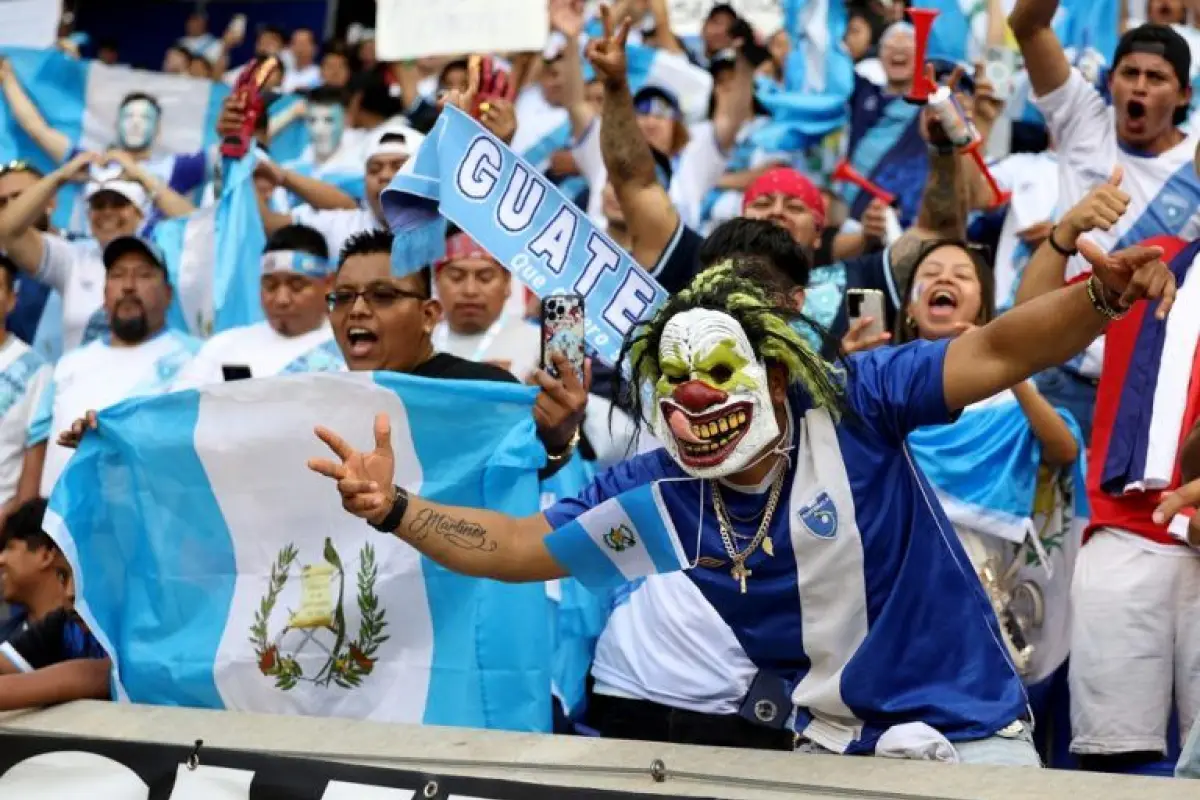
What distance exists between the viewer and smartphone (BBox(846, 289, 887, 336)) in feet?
17.9

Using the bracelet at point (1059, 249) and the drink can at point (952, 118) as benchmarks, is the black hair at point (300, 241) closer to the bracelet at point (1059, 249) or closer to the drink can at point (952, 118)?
the drink can at point (952, 118)

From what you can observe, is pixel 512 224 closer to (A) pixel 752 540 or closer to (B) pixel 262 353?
Result: (A) pixel 752 540

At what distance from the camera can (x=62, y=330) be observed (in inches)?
351

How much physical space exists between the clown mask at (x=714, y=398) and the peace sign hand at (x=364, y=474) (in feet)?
2.14

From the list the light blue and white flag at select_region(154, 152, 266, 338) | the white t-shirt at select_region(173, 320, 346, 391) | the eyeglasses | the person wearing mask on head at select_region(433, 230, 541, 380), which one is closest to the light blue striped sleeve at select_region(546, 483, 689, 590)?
the eyeglasses

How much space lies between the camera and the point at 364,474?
435 centimetres

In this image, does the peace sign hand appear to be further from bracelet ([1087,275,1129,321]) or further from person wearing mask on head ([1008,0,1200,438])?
person wearing mask on head ([1008,0,1200,438])

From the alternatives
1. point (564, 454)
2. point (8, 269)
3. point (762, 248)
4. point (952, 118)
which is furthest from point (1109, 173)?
point (8, 269)

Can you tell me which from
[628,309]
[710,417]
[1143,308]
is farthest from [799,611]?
[1143,308]

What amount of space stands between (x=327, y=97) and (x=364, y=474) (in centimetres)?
711

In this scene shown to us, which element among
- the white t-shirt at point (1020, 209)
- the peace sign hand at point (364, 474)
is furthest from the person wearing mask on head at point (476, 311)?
the peace sign hand at point (364, 474)

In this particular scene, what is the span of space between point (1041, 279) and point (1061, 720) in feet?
4.62

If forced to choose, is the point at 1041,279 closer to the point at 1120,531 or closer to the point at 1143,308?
the point at 1143,308

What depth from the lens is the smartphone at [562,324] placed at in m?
4.87
